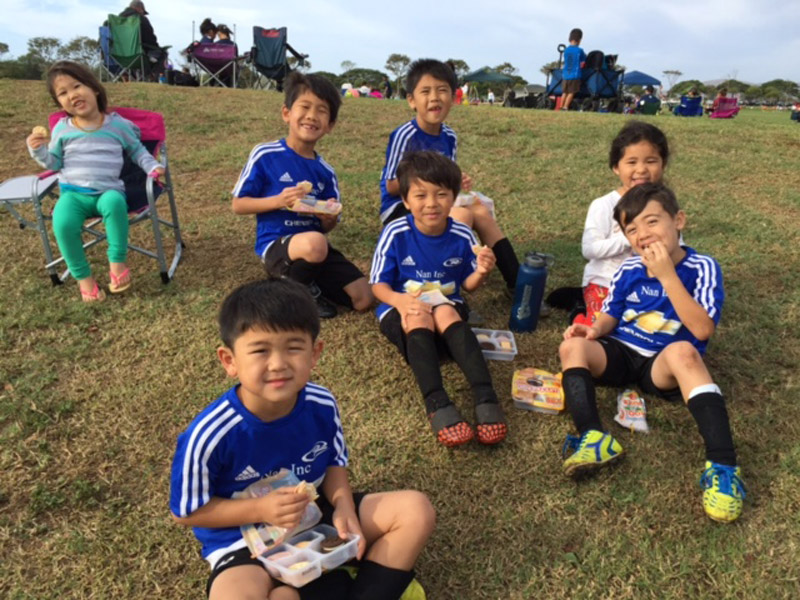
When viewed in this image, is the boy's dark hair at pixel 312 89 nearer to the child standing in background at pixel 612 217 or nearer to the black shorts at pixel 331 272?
the black shorts at pixel 331 272

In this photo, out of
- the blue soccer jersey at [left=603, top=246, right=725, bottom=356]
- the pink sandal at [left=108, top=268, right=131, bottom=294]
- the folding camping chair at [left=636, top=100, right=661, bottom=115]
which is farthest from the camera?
the folding camping chair at [left=636, top=100, right=661, bottom=115]

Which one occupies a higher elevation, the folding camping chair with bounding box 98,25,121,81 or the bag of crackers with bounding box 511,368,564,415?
the folding camping chair with bounding box 98,25,121,81

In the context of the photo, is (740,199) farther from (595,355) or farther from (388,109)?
(388,109)

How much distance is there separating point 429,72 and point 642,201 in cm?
177

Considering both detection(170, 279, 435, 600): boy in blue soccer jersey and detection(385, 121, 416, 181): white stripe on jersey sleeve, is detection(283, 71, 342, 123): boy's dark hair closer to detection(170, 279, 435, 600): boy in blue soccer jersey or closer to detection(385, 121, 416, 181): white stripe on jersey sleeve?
detection(385, 121, 416, 181): white stripe on jersey sleeve

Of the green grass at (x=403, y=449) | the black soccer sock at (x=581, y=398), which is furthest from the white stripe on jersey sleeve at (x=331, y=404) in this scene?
the black soccer sock at (x=581, y=398)

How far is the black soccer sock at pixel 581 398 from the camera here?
229cm

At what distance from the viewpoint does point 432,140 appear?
3.67m

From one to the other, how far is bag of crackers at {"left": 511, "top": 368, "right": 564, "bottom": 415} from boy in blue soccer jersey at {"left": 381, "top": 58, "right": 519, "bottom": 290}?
960 millimetres

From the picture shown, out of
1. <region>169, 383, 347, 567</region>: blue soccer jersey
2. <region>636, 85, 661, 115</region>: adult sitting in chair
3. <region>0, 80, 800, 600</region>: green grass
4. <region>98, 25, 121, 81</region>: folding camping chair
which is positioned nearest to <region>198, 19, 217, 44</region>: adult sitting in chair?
<region>98, 25, 121, 81</region>: folding camping chair

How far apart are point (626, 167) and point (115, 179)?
10.8ft

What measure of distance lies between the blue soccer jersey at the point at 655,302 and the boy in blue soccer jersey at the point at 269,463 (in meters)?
1.48

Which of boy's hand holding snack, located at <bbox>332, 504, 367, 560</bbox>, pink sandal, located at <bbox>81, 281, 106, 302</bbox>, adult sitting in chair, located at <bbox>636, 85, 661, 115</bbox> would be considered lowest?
boy's hand holding snack, located at <bbox>332, 504, 367, 560</bbox>

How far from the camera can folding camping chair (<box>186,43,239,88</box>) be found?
38.0ft
